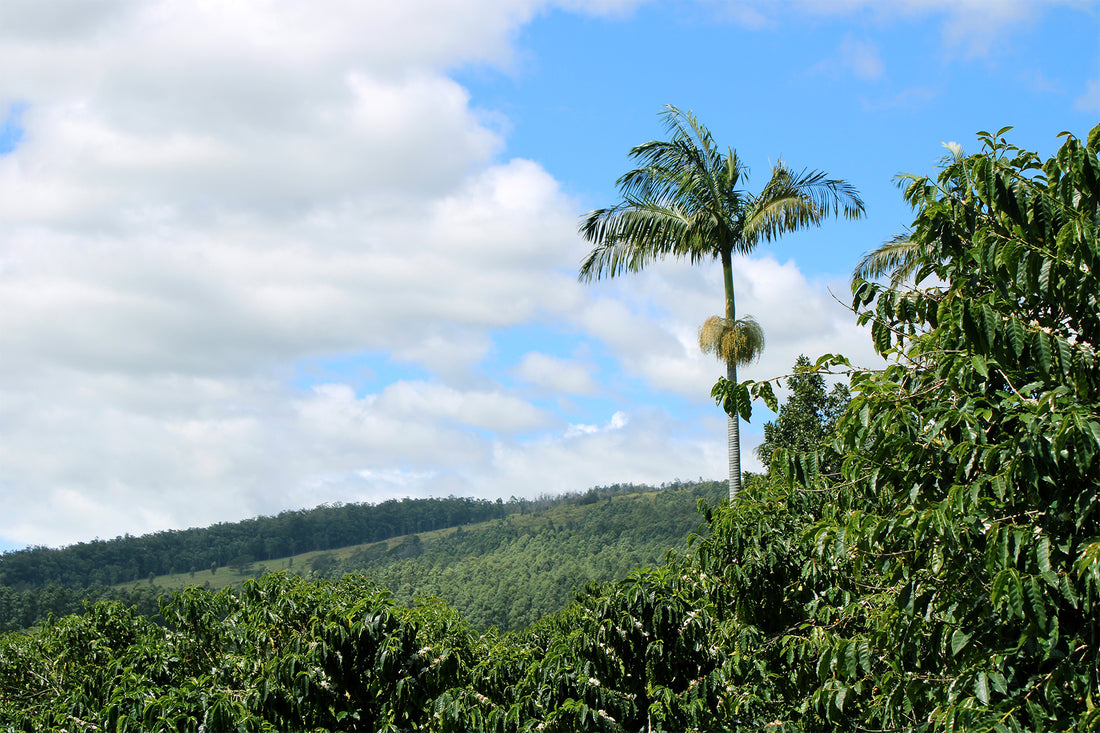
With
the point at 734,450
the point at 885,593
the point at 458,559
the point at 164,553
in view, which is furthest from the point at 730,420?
the point at 164,553

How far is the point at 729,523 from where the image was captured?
26.3ft

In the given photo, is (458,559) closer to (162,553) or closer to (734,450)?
(162,553)

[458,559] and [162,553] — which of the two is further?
[162,553]

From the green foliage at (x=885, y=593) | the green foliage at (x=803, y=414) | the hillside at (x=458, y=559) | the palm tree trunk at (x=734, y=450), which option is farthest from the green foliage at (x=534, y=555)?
the green foliage at (x=885, y=593)

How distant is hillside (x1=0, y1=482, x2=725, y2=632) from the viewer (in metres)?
99.4

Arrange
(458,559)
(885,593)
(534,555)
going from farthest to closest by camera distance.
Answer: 1. (458,559)
2. (534,555)
3. (885,593)

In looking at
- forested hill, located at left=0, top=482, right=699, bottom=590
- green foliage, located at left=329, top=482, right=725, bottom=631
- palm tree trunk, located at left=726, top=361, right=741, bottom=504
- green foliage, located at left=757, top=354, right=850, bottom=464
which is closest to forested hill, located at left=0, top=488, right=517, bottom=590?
forested hill, located at left=0, top=482, right=699, bottom=590

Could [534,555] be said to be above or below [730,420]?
below

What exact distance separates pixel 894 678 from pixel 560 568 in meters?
122

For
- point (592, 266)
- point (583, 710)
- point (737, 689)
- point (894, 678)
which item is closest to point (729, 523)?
point (737, 689)

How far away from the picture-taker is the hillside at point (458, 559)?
326 ft

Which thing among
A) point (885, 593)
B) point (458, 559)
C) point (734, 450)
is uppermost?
point (734, 450)

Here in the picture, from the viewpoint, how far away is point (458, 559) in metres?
160

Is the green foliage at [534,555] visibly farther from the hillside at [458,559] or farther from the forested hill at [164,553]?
the forested hill at [164,553]
